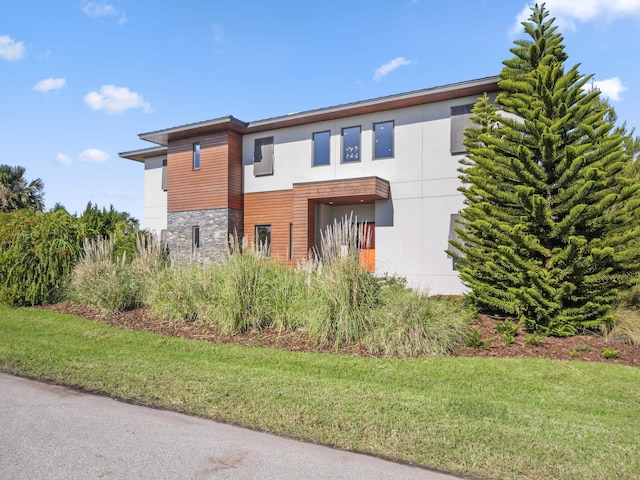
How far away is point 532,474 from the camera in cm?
305

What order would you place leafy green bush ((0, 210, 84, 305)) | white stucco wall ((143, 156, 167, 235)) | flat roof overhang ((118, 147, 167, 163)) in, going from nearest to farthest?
leafy green bush ((0, 210, 84, 305)), flat roof overhang ((118, 147, 167, 163)), white stucco wall ((143, 156, 167, 235))

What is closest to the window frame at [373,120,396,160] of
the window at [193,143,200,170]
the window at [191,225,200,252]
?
the window at [193,143,200,170]

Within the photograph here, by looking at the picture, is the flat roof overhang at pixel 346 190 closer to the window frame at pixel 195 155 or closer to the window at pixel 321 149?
the window at pixel 321 149

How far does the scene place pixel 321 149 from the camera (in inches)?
652

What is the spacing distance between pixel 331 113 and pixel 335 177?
7.38 feet

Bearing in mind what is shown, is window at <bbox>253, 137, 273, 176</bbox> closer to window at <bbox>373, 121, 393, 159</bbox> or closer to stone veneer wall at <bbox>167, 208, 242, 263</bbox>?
stone veneer wall at <bbox>167, 208, 242, 263</bbox>

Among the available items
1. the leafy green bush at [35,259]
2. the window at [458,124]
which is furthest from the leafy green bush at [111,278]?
the window at [458,124]

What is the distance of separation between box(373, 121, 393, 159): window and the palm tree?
17672 millimetres

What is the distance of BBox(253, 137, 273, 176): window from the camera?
17672 mm

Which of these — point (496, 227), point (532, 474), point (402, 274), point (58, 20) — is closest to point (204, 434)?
point (532, 474)

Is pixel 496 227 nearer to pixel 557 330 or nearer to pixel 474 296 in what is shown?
pixel 474 296

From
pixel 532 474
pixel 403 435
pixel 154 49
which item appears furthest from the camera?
pixel 154 49

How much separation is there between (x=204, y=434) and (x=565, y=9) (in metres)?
9.97

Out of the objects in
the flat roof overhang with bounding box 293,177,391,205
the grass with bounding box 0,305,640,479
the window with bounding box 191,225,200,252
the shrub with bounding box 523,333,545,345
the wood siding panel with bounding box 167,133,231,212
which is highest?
the wood siding panel with bounding box 167,133,231,212
